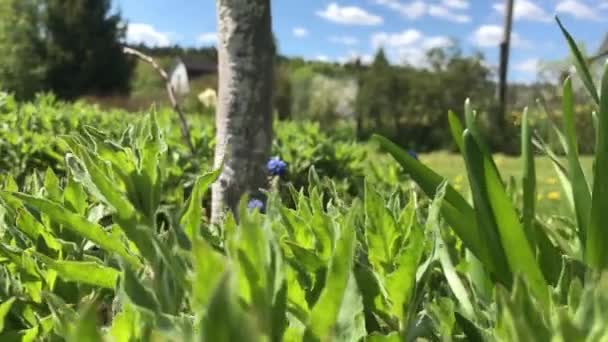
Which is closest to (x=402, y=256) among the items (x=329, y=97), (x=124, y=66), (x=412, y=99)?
(x=412, y=99)

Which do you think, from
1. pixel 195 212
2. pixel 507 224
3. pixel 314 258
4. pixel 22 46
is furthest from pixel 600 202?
pixel 22 46

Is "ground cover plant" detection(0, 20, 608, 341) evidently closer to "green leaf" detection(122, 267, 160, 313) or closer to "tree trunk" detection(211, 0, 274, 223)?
"green leaf" detection(122, 267, 160, 313)

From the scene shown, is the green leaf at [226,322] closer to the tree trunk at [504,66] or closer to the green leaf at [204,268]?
the green leaf at [204,268]

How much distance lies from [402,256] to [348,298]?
19cm

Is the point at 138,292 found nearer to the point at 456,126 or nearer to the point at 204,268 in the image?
the point at 204,268

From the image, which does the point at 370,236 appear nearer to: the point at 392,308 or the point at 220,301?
the point at 392,308

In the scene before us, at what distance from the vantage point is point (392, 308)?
0.85 meters

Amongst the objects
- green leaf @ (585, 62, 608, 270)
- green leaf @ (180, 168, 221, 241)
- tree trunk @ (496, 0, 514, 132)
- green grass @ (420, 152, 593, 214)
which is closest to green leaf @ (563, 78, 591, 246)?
green leaf @ (585, 62, 608, 270)

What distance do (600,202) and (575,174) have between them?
0.14 m

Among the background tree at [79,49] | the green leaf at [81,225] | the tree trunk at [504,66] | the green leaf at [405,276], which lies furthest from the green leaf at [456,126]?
the background tree at [79,49]

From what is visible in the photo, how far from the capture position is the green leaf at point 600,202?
853mm

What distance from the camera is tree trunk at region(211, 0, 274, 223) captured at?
3146mm

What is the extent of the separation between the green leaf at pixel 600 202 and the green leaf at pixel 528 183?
100 millimetres

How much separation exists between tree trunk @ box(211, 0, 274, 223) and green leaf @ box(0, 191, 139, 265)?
215 cm
